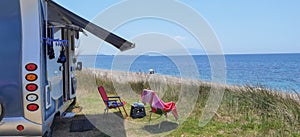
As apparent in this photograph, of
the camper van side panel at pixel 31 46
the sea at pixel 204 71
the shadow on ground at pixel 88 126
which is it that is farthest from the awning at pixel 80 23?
the sea at pixel 204 71

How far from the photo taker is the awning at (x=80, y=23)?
4371 mm

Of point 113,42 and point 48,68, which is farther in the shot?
point 113,42

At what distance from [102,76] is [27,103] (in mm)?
8040

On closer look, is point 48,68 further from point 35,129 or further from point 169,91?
point 169,91

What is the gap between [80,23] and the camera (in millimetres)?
4422

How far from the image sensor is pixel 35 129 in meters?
2.93

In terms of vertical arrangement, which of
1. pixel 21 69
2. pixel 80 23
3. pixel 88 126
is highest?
pixel 80 23

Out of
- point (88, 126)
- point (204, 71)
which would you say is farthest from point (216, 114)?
point (204, 71)

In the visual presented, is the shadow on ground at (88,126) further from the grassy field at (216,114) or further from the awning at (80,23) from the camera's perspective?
the awning at (80,23)

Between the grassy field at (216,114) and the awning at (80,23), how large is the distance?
61.2 inches

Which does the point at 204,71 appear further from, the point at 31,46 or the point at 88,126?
the point at 31,46

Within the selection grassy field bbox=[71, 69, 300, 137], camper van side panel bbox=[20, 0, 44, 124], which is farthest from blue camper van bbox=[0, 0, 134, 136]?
grassy field bbox=[71, 69, 300, 137]

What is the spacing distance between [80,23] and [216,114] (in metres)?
3.31

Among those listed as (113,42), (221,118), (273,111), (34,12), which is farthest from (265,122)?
(34,12)
